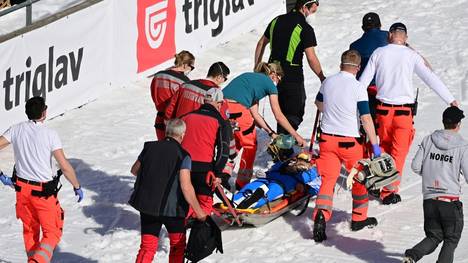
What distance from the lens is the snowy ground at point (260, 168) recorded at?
497 inches

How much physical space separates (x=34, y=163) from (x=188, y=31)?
7707mm

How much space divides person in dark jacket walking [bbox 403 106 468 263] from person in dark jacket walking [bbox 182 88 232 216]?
201 centimetres

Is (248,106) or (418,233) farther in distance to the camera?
(248,106)

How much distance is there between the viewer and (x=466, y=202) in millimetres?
13430

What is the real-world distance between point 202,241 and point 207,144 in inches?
48.3

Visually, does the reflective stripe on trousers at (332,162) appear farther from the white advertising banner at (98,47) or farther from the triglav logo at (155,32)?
the triglav logo at (155,32)

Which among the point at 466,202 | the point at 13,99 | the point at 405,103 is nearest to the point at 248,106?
the point at 405,103

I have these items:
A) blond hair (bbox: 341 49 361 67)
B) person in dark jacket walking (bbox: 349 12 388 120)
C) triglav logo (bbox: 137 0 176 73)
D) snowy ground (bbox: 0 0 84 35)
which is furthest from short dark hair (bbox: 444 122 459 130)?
triglav logo (bbox: 137 0 176 73)

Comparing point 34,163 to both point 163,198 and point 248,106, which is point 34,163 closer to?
point 163,198

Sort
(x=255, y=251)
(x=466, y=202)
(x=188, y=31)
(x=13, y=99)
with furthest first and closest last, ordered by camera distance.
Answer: (x=188, y=31) → (x=13, y=99) → (x=466, y=202) → (x=255, y=251)

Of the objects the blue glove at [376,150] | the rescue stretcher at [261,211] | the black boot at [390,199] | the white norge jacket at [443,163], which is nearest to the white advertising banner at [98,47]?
the rescue stretcher at [261,211]

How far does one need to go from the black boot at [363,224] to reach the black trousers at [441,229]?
4.72 feet

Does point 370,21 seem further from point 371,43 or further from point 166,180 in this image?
point 166,180

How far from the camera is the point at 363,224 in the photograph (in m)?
12.9
